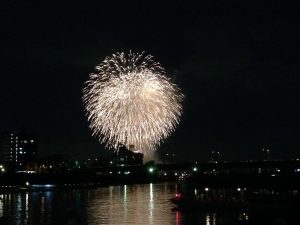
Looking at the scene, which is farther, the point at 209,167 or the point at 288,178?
the point at 209,167

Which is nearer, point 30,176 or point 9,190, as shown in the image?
point 9,190

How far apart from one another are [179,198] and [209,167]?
75.1 m

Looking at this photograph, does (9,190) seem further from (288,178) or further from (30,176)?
(288,178)

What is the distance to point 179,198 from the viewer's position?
218ft

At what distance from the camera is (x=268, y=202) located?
6431cm

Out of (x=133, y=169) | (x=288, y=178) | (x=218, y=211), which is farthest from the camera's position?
(x=133, y=169)

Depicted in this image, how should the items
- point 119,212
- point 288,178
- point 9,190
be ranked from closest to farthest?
point 119,212
point 9,190
point 288,178

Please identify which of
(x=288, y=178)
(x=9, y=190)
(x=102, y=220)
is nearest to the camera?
(x=102, y=220)

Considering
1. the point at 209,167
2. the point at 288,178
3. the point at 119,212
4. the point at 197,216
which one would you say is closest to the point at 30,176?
the point at 209,167

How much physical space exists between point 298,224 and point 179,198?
23.2 m

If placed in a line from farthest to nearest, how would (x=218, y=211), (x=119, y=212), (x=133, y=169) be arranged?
(x=133, y=169), (x=119, y=212), (x=218, y=211)

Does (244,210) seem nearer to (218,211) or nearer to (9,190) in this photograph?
(218,211)

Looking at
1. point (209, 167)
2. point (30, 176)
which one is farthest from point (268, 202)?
point (30, 176)

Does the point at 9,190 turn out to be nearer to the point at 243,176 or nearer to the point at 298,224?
the point at 243,176
